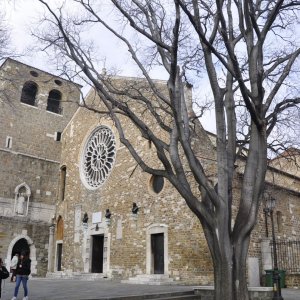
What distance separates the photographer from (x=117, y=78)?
21938mm


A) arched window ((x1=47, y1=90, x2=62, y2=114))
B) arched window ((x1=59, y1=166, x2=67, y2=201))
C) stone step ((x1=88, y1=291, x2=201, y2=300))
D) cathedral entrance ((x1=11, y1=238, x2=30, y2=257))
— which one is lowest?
stone step ((x1=88, y1=291, x2=201, y2=300))

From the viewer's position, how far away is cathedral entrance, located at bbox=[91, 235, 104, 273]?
2117 cm

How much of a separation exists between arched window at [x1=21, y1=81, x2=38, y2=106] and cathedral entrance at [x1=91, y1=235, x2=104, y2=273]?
33.7ft

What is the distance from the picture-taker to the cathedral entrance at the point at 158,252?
17.6 m

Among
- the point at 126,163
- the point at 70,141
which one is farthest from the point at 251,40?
the point at 70,141

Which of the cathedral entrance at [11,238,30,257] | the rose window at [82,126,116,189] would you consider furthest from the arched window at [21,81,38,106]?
the cathedral entrance at [11,238,30,257]

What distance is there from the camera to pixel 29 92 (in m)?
26.7

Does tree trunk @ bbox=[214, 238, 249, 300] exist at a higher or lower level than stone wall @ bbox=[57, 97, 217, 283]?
lower

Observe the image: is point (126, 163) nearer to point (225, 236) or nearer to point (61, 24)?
point (61, 24)

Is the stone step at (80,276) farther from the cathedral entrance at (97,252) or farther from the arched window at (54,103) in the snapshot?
the arched window at (54,103)

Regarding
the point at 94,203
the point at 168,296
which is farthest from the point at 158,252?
the point at 168,296

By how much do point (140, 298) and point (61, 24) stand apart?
731 cm

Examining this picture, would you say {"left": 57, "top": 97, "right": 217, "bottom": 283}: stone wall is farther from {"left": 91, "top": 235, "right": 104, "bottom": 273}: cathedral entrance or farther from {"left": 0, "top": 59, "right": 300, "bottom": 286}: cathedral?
{"left": 91, "top": 235, "right": 104, "bottom": 273}: cathedral entrance

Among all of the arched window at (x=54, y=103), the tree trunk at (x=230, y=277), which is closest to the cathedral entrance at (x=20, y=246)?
the arched window at (x=54, y=103)
